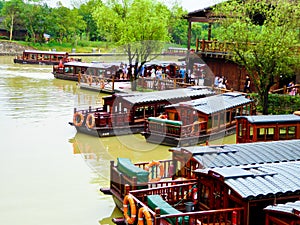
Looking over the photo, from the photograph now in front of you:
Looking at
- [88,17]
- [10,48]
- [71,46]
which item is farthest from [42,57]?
[88,17]

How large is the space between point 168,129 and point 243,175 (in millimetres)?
10555

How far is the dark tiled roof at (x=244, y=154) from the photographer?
13.1m

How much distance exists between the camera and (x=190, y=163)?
1354 cm

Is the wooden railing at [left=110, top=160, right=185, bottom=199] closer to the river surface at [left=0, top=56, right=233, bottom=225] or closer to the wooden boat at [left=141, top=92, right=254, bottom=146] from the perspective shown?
the river surface at [left=0, top=56, right=233, bottom=225]

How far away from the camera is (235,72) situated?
34.6 meters

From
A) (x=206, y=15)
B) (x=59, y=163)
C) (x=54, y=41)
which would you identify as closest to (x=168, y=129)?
(x=59, y=163)

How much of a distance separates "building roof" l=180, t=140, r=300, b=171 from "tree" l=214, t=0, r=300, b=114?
35.6ft

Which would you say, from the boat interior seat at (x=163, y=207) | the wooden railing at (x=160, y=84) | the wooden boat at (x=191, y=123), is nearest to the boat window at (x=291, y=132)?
the wooden boat at (x=191, y=123)

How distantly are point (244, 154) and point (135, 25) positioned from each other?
80.0 ft

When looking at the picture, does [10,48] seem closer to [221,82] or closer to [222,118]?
[221,82]

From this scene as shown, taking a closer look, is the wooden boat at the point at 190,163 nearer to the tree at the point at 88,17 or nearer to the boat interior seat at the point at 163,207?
the boat interior seat at the point at 163,207

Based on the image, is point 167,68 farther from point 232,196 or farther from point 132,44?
point 232,196

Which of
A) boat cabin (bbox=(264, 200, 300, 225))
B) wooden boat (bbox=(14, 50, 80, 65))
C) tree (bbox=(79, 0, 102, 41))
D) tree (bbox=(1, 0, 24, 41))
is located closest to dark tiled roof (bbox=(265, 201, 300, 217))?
boat cabin (bbox=(264, 200, 300, 225))

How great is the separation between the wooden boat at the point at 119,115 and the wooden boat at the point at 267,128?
5.97 m
